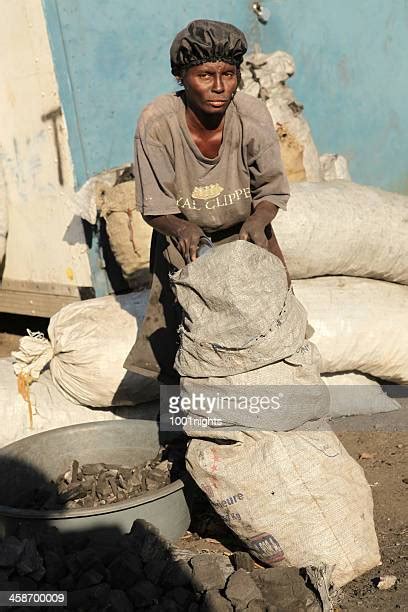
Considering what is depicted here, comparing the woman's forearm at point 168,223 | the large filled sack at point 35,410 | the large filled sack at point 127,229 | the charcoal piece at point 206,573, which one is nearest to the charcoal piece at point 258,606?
the charcoal piece at point 206,573

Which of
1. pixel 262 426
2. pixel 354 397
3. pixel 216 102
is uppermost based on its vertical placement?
pixel 216 102

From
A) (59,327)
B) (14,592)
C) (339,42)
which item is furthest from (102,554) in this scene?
(339,42)

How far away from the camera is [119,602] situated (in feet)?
8.75

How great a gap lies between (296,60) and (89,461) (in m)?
3.30

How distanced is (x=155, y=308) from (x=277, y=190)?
2.31ft

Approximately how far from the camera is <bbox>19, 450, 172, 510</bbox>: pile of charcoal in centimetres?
338

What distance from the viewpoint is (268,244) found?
3.35m

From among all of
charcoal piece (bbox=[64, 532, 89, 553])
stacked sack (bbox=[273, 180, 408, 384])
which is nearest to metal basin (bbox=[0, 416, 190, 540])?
charcoal piece (bbox=[64, 532, 89, 553])

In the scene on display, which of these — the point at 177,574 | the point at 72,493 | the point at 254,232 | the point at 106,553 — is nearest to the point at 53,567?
the point at 106,553

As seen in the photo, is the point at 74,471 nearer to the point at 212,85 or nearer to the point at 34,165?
the point at 212,85

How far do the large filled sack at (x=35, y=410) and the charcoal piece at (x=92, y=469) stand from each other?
1.41 feet

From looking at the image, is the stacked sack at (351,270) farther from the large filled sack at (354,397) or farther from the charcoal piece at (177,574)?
the charcoal piece at (177,574)

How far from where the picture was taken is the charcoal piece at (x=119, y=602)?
2654 mm

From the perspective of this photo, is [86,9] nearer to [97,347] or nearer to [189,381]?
A: [97,347]
